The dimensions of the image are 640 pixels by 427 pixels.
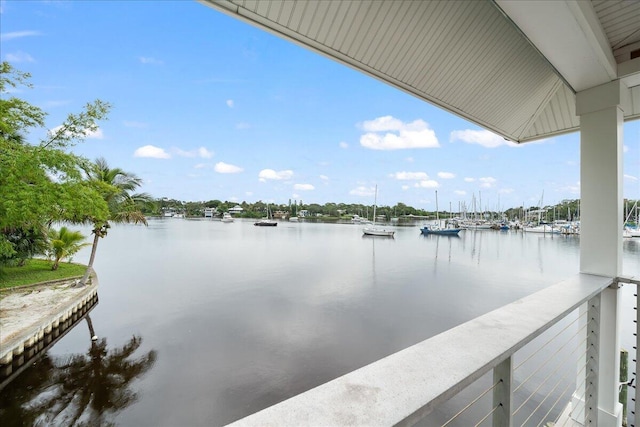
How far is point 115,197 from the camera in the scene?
9.61 metres

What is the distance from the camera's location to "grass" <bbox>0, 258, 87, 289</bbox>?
8195mm

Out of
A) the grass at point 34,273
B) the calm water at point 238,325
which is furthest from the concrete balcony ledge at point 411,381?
the grass at point 34,273

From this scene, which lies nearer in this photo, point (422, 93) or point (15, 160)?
point (422, 93)

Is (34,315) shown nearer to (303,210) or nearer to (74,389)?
(74,389)

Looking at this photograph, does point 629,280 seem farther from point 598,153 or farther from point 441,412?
point 441,412

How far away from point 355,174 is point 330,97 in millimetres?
25194

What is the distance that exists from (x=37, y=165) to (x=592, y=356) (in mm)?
9035

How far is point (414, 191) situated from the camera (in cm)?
4094

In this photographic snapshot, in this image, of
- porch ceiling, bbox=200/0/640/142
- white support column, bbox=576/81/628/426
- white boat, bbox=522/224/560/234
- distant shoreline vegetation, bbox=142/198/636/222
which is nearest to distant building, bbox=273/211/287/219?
distant shoreline vegetation, bbox=142/198/636/222

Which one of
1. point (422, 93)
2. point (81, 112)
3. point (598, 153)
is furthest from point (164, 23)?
point (598, 153)

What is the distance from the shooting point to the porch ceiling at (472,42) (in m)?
1.44

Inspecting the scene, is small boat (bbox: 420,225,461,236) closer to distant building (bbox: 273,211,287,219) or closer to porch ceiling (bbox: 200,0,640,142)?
porch ceiling (bbox: 200,0,640,142)

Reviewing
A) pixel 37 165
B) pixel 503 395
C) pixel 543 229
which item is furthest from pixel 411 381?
pixel 543 229

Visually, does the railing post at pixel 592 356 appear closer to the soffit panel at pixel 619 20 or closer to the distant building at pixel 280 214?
the soffit panel at pixel 619 20
